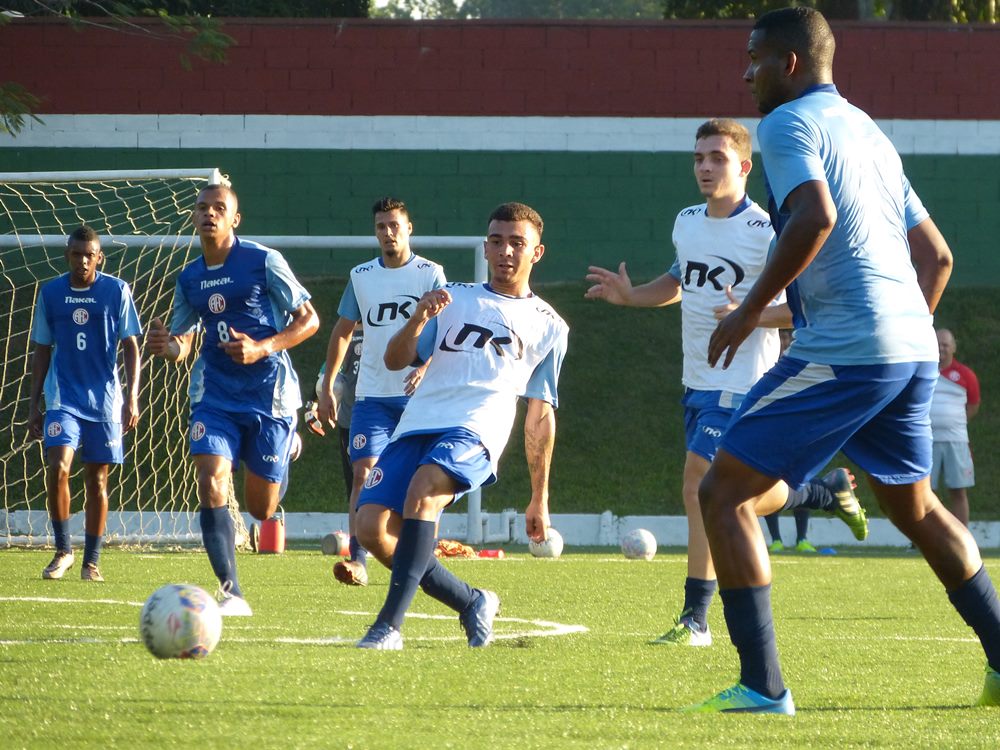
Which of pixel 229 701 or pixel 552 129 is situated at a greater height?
pixel 552 129

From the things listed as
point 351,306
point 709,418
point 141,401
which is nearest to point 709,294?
point 709,418

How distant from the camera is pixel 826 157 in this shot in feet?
15.1

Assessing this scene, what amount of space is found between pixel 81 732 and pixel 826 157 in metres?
2.63

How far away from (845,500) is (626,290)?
255 centimetres

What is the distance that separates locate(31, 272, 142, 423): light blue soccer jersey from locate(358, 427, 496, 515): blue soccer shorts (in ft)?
15.2

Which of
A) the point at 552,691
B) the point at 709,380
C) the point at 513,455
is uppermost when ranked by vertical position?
the point at 709,380

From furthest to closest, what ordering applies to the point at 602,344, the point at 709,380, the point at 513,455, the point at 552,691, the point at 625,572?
1. the point at 602,344
2. the point at 513,455
3. the point at 625,572
4. the point at 709,380
5. the point at 552,691

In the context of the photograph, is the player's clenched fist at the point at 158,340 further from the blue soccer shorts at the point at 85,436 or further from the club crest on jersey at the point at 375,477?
the blue soccer shorts at the point at 85,436

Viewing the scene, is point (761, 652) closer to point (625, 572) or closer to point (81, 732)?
point (81, 732)

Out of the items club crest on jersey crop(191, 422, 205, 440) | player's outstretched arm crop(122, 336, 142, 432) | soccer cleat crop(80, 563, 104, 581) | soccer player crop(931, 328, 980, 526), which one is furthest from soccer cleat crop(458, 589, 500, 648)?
soccer player crop(931, 328, 980, 526)

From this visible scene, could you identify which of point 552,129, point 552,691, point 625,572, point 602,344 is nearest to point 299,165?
point 552,129

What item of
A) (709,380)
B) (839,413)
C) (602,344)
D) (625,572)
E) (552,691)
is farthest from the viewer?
(602,344)

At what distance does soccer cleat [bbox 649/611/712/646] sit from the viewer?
6652mm

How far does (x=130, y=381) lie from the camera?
10438mm
